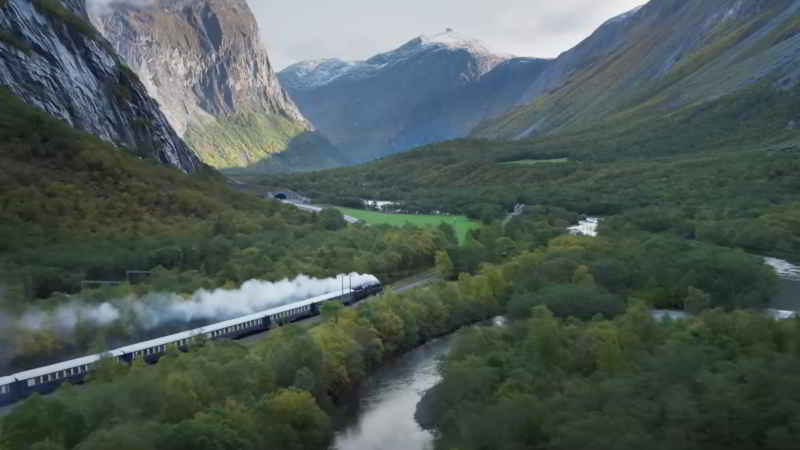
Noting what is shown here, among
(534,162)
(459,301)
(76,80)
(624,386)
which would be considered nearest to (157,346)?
(459,301)

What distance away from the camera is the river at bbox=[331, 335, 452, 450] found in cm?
3919

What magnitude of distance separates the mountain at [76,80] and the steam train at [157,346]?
5294 centimetres

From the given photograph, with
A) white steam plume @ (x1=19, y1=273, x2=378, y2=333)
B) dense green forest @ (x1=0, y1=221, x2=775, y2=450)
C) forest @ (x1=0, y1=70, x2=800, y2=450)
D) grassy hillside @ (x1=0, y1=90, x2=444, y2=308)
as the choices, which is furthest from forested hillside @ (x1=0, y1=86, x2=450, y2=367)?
dense green forest @ (x1=0, y1=221, x2=775, y2=450)

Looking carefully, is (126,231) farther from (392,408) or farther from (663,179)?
(663,179)

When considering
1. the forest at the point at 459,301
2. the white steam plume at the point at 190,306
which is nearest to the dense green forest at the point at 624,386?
the forest at the point at 459,301

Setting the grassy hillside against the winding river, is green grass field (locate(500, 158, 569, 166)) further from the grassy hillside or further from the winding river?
the winding river

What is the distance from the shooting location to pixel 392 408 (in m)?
44.1

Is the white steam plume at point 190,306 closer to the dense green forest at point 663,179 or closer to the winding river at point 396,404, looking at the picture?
the winding river at point 396,404

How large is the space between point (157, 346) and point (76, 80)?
68.7 meters

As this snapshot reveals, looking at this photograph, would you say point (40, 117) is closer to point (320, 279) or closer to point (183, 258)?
point (183, 258)

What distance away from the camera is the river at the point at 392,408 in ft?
129

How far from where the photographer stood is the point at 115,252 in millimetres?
68750

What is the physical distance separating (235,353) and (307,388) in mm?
4877

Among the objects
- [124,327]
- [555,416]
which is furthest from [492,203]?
[555,416]
